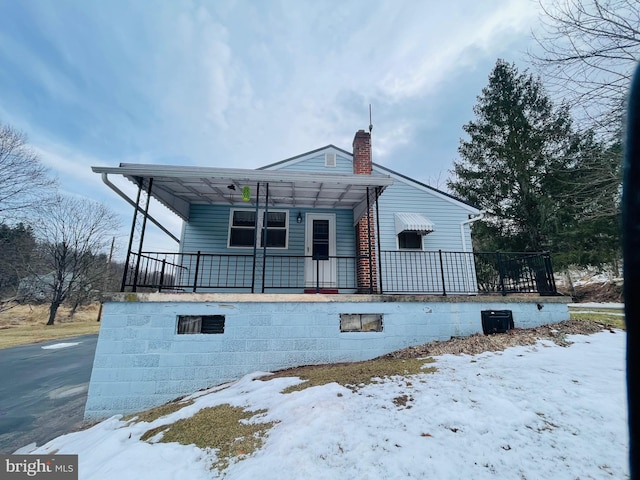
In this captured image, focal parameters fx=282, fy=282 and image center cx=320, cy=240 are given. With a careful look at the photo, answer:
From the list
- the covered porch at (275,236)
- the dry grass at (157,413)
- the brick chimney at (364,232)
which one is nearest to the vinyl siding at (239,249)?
the covered porch at (275,236)

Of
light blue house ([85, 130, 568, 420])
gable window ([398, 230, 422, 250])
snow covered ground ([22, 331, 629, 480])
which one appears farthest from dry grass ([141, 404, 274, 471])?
gable window ([398, 230, 422, 250])

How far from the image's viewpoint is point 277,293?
6383 mm

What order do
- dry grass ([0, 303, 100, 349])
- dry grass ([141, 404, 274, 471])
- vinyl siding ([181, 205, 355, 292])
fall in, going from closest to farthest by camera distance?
1. dry grass ([141, 404, 274, 471])
2. vinyl siding ([181, 205, 355, 292])
3. dry grass ([0, 303, 100, 349])

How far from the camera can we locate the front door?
323 inches

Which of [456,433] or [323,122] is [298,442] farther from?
[323,122]

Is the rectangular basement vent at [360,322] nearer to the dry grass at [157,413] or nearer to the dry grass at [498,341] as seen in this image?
the dry grass at [498,341]

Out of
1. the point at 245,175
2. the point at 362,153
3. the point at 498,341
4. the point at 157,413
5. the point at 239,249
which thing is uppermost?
the point at 362,153

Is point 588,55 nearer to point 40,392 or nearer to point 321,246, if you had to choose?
point 321,246


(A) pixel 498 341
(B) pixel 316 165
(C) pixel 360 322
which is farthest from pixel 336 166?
(A) pixel 498 341

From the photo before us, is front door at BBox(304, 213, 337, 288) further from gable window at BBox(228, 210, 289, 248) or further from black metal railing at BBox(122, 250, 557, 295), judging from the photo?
gable window at BBox(228, 210, 289, 248)

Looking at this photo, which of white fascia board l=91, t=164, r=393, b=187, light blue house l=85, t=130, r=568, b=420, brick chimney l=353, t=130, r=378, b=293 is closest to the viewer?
light blue house l=85, t=130, r=568, b=420

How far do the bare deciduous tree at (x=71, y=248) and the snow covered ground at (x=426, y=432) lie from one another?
2422cm

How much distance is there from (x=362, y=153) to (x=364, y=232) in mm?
2623

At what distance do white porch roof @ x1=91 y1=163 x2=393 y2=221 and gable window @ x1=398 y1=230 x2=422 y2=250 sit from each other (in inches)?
68.8
